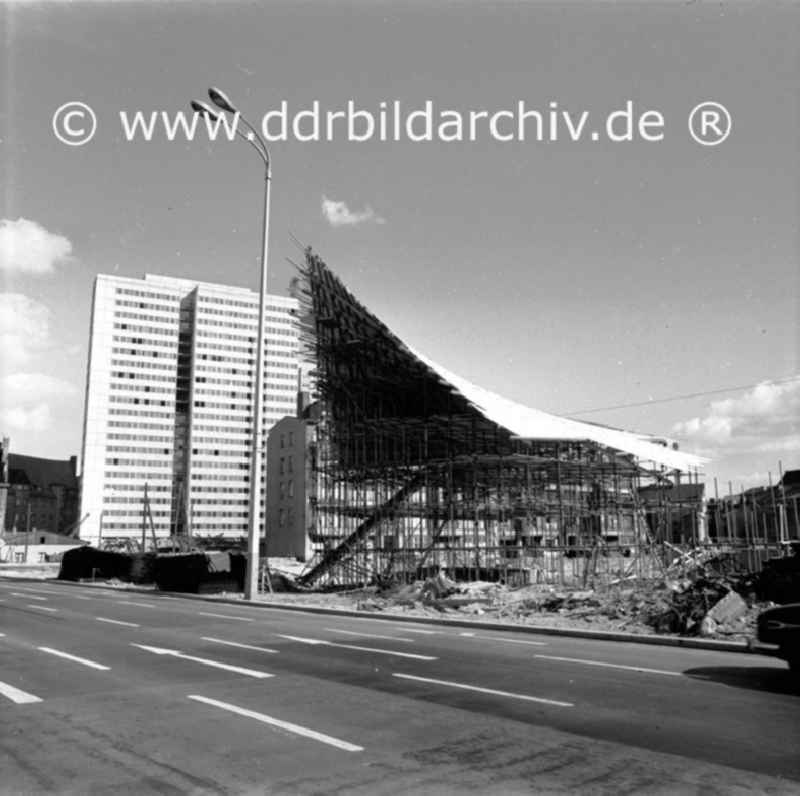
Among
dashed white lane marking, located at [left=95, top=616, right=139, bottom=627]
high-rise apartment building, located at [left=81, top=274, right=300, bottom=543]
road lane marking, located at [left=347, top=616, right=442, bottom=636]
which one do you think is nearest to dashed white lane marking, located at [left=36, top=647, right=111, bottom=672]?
dashed white lane marking, located at [left=95, top=616, right=139, bottom=627]

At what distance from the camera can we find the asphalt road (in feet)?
19.0

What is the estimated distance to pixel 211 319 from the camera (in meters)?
168

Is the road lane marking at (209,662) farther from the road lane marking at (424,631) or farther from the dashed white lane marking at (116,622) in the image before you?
the road lane marking at (424,631)

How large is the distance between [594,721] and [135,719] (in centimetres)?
444

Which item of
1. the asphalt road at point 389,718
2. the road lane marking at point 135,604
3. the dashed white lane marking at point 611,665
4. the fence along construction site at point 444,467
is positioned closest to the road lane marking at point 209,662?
the asphalt road at point 389,718

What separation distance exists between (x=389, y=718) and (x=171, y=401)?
541ft

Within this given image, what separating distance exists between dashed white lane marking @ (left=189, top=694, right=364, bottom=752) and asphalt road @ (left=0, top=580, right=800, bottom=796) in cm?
3

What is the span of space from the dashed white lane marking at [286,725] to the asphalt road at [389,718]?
0.03 metres

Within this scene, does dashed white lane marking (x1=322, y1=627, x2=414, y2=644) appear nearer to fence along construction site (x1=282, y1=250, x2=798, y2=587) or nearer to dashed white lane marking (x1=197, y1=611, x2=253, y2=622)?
dashed white lane marking (x1=197, y1=611, x2=253, y2=622)

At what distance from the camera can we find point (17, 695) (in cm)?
898

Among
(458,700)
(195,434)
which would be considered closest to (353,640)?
(458,700)

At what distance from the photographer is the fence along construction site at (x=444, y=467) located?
32469 mm

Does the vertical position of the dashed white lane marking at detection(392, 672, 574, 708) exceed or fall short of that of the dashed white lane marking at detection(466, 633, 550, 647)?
it exceeds it

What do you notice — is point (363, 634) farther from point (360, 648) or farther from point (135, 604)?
point (135, 604)
